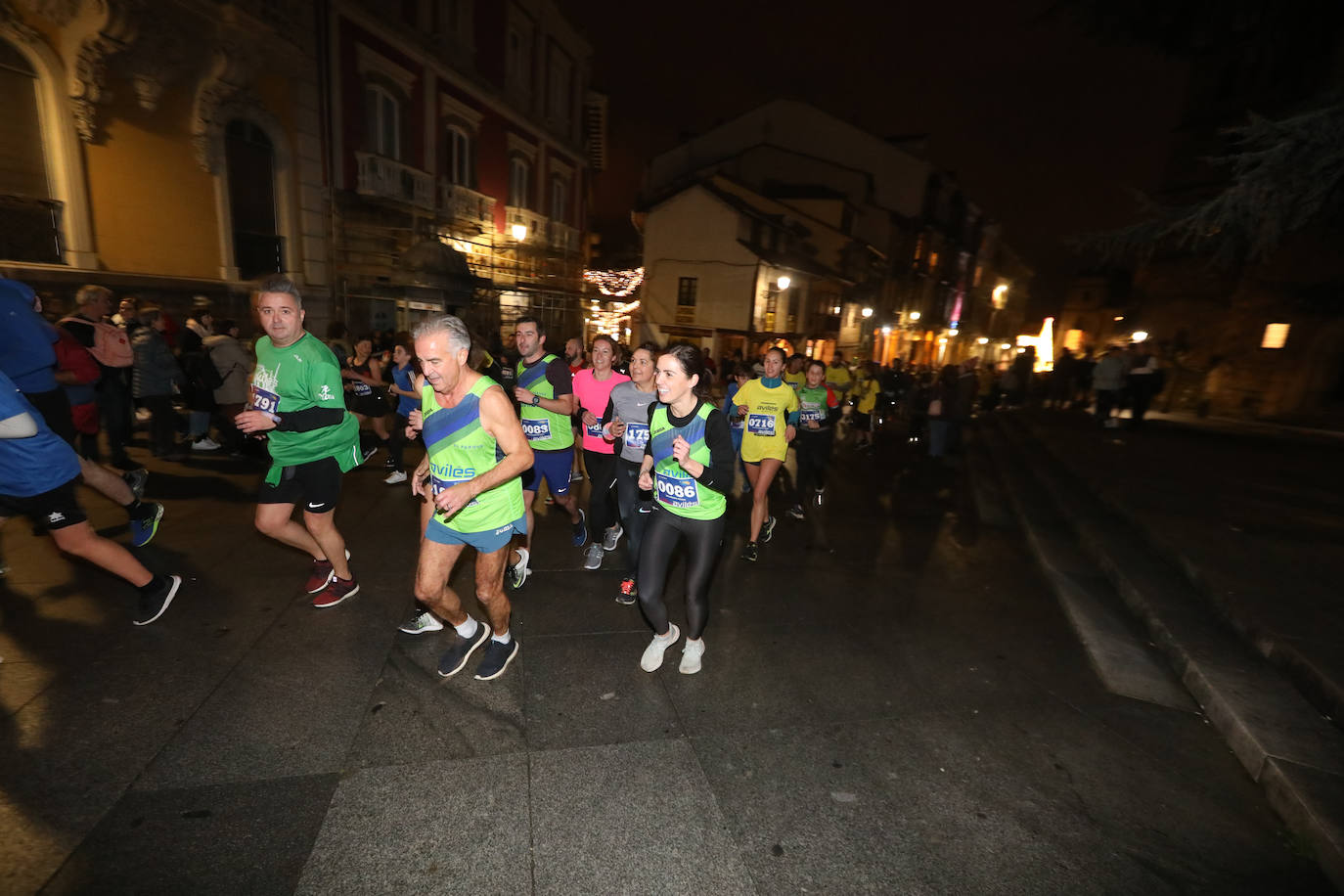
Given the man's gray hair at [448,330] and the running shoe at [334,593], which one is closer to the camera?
the man's gray hair at [448,330]

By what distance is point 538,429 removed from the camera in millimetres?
5176

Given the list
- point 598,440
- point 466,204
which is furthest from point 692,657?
point 466,204

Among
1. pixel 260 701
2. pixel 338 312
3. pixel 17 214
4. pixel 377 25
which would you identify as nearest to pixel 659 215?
pixel 377 25

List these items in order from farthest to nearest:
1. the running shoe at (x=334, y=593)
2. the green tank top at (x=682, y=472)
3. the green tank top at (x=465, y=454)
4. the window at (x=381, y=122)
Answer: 1. the window at (x=381, y=122)
2. the running shoe at (x=334, y=593)
3. the green tank top at (x=682, y=472)
4. the green tank top at (x=465, y=454)

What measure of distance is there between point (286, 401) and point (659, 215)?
27373 millimetres

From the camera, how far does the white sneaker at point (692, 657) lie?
387 centimetres

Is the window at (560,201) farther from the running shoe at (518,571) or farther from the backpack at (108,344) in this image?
the running shoe at (518,571)

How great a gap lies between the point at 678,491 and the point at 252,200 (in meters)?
13.5

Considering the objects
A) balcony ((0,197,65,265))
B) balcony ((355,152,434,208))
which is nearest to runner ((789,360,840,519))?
balcony ((0,197,65,265))

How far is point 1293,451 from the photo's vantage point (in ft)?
38.2

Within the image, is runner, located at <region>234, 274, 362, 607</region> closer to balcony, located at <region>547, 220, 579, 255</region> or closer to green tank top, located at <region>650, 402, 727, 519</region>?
green tank top, located at <region>650, 402, 727, 519</region>

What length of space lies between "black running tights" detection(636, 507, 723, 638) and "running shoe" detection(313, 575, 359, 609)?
96.9 inches

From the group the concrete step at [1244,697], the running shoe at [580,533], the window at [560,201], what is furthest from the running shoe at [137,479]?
the window at [560,201]

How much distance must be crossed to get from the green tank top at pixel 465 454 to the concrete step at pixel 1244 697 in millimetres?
4316
